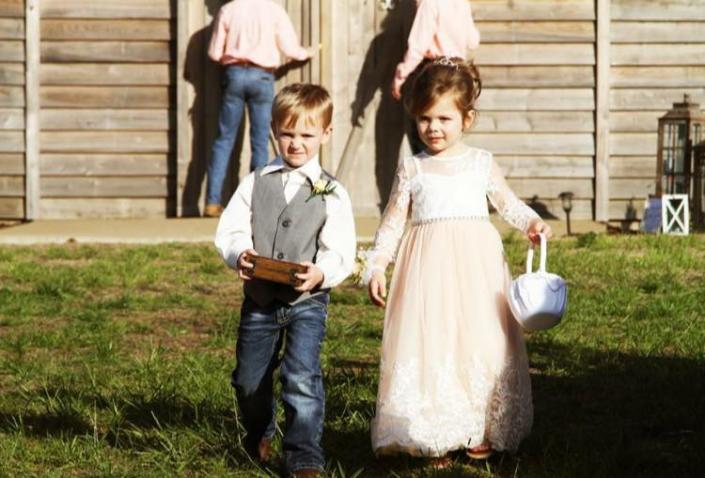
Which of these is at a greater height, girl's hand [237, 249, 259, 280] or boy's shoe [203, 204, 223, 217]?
girl's hand [237, 249, 259, 280]

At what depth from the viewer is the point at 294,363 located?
4.82 metres

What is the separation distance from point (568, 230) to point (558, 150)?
1.42 m

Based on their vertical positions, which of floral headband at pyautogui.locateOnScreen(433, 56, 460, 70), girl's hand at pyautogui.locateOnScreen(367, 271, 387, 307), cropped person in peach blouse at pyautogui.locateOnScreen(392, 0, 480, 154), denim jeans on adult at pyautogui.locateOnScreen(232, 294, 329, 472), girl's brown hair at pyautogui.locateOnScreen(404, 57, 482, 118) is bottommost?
denim jeans on adult at pyautogui.locateOnScreen(232, 294, 329, 472)

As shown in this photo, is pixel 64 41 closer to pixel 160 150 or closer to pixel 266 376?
pixel 160 150

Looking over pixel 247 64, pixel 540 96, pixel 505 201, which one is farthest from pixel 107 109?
pixel 505 201

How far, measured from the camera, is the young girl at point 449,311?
4953mm

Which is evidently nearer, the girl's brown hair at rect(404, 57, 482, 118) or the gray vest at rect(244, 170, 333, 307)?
the gray vest at rect(244, 170, 333, 307)

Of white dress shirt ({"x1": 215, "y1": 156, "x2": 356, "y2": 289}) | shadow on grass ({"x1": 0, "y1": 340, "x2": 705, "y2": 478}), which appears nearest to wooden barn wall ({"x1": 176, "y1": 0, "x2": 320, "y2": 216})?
shadow on grass ({"x1": 0, "y1": 340, "x2": 705, "y2": 478})

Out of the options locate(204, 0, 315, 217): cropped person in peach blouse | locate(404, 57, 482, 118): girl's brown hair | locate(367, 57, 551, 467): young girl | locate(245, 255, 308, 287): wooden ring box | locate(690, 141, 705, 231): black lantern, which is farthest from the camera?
locate(690, 141, 705, 231): black lantern

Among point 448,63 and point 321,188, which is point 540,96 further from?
point 321,188

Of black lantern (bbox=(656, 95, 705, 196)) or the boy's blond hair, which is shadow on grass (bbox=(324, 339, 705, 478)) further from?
black lantern (bbox=(656, 95, 705, 196))

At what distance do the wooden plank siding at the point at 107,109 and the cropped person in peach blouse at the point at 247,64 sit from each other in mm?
845

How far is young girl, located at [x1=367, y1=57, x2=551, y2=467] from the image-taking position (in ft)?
16.3

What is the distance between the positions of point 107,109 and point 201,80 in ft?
2.91
